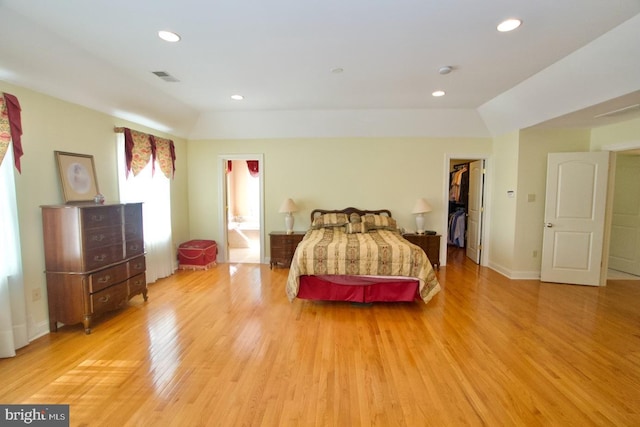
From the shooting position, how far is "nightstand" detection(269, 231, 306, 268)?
4992 mm

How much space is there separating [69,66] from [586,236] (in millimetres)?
6704

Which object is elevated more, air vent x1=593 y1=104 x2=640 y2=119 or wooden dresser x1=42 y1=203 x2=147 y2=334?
air vent x1=593 y1=104 x2=640 y2=119

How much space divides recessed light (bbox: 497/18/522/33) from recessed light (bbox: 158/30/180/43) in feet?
Answer: 8.80

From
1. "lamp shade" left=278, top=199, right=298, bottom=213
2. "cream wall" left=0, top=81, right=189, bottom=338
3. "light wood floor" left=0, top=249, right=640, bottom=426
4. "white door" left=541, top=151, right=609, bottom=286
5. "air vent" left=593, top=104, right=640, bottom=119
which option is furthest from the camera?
"lamp shade" left=278, top=199, right=298, bottom=213

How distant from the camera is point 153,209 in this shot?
425 centimetres

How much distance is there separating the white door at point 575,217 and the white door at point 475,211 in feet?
3.49

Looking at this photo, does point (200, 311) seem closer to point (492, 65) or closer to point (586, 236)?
point (492, 65)

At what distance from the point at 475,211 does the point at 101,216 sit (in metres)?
5.92

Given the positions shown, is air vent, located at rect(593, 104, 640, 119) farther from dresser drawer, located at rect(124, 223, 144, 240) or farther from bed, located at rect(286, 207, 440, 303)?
dresser drawer, located at rect(124, 223, 144, 240)

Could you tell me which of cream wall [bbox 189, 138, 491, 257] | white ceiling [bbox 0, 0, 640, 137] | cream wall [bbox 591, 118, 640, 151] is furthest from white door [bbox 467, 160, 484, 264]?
white ceiling [bbox 0, 0, 640, 137]

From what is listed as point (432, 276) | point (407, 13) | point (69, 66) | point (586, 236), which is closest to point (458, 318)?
point (432, 276)

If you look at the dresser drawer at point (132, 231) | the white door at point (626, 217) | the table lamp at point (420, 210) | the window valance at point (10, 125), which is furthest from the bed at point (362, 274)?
the white door at point (626, 217)

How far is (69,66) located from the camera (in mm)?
2619

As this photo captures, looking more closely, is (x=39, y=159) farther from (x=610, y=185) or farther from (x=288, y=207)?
(x=610, y=185)
